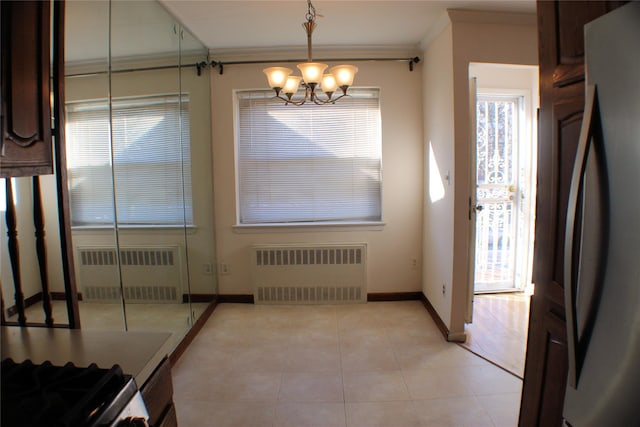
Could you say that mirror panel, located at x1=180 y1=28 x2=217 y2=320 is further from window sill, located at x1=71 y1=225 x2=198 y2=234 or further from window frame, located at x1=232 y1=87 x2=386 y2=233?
window frame, located at x1=232 y1=87 x2=386 y2=233

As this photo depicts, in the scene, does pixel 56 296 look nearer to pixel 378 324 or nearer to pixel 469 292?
pixel 378 324

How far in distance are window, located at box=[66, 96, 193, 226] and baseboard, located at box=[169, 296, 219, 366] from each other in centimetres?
93

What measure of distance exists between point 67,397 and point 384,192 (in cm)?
306

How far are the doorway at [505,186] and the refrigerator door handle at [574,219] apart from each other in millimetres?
2514

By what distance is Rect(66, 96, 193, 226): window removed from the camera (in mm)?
1712

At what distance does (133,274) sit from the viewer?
2125mm

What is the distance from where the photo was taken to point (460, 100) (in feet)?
8.53

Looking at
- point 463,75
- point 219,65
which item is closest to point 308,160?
point 219,65

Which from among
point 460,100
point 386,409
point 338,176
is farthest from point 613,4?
point 338,176

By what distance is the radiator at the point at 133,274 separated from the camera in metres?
1.77

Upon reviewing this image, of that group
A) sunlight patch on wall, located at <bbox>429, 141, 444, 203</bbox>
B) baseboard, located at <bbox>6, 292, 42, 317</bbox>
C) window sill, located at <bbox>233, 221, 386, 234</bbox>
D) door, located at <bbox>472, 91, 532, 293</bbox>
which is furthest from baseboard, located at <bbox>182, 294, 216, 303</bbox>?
door, located at <bbox>472, 91, 532, 293</bbox>

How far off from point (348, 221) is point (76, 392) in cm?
297

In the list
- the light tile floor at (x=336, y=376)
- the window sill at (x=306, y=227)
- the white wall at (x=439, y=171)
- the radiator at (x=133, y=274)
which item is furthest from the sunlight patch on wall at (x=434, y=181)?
the radiator at (x=133, y=274)

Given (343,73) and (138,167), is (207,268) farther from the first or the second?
(343,73)
